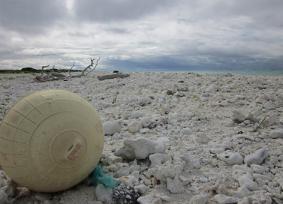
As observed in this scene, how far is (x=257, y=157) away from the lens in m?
4.20

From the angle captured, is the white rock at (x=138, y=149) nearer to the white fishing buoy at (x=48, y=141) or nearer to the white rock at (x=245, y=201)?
the white fishing buoy at (x=48, y=141)

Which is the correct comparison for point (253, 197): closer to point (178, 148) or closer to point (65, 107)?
point (178, 148)

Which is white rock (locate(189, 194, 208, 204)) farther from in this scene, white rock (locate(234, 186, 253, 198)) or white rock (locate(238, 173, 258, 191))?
white rock (locate(238, 173, 258, 191))

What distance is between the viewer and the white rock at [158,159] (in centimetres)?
415

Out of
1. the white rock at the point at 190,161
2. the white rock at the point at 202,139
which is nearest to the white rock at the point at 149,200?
the white rock at the point at 190,161

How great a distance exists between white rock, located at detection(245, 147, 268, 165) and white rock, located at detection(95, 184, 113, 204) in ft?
5.08

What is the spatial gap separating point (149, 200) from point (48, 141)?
1022mm

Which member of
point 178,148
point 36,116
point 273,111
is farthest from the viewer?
point 273,111

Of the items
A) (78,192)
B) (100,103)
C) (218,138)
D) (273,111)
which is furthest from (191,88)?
(78,192)

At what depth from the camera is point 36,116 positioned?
3332 millimetres

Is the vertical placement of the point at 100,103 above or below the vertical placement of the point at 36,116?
below

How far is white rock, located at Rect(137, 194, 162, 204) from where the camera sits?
3.43 metres

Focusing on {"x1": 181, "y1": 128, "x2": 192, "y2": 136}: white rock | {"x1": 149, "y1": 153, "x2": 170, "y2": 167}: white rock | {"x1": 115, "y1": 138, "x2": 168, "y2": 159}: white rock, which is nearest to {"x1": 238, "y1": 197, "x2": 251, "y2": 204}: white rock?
{"x1": 149, "y1": 153, "x2": 170, "y2": 167}: white rock

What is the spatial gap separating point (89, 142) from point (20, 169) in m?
0.62
